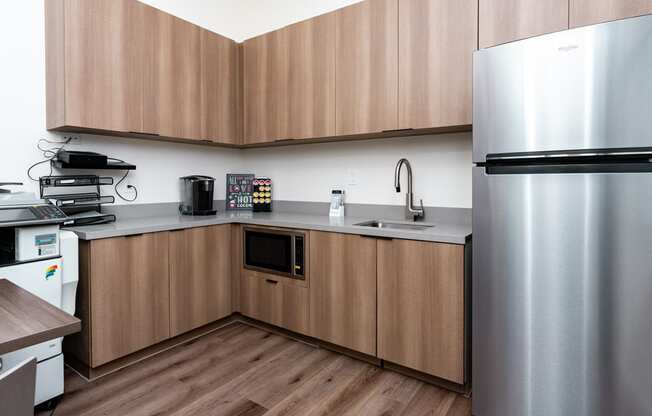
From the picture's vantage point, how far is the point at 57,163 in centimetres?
238

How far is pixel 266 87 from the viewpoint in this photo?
119 inches

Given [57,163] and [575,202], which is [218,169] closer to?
[57,163]

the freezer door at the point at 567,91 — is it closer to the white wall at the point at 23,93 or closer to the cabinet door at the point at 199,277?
the cabinet door at the point at 199,277

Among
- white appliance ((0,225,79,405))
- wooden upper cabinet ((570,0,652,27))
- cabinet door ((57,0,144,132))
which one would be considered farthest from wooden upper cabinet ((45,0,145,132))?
wooden upper cabinet ((570,0,652,27))

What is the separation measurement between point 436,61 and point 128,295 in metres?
2.28

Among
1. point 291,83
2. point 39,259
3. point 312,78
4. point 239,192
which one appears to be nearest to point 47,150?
point 39,259

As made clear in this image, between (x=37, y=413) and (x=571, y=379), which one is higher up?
(x=571, y=379)

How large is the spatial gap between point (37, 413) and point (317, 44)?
2.68m

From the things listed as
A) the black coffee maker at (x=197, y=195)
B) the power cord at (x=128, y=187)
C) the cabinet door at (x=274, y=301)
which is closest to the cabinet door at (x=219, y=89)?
the black coffee maker at (x=197, y=195)

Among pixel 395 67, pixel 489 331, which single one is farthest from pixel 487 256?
pixel 395 67

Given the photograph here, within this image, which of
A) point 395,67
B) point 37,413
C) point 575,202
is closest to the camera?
point 575,202

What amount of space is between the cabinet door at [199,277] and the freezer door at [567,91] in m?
1.92

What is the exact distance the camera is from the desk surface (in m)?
0.86

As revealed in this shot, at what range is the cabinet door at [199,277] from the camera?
2.51 m
